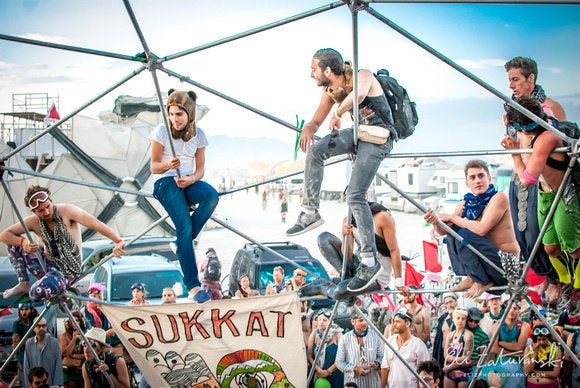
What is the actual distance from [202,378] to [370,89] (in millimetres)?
2711

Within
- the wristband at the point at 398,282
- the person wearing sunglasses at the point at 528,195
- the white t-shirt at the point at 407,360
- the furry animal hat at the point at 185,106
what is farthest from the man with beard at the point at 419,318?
the furry animal hat at the point at 185,106

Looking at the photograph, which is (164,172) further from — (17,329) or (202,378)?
(17,329)

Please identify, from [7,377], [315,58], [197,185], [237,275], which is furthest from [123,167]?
[315,58]

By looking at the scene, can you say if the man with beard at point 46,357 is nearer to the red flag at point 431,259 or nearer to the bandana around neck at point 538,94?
the bandana around neck at point 538,94

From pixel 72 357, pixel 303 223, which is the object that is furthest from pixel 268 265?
pixel 303 223

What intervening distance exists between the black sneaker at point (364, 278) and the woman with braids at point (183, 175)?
127 centimetres

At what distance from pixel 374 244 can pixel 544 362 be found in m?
2.90

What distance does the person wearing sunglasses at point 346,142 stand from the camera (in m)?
4.81

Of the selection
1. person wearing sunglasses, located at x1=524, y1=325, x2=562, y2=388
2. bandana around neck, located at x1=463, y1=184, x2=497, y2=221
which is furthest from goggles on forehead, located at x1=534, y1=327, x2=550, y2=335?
bandana around neck, located at x1=463, y1=184, x2=497, y2=221

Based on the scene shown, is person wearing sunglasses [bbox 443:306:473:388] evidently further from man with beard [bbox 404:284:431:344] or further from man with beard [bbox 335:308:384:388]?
man with beard [bbox 335:308:384:388]

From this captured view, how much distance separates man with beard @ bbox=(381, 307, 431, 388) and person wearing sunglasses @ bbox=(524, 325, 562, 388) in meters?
1.05

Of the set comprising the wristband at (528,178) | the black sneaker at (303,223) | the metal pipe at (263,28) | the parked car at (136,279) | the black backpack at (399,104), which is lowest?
the parked car at (136,279)

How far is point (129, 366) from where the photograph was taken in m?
7.64

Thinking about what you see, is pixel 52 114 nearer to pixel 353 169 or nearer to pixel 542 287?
pixel 353 169
